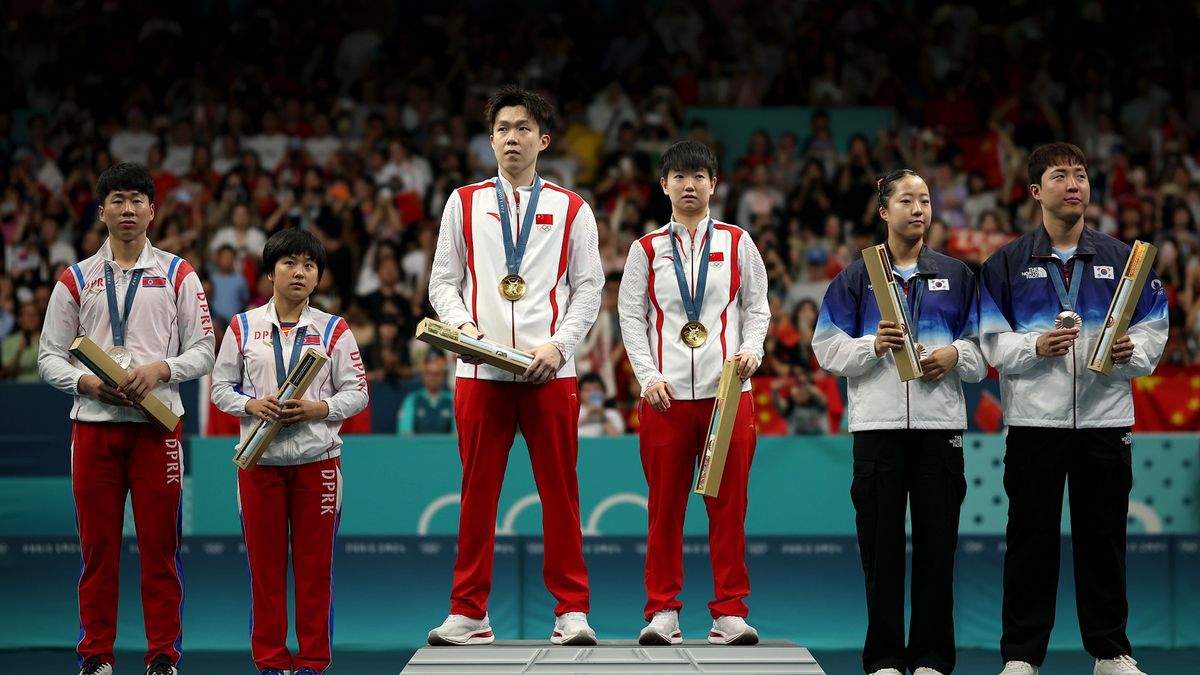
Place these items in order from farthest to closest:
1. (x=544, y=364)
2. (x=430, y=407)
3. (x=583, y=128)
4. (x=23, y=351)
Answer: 1. (x=583, y=128)
2. (x=23, y=351)
3. (x=430, y=407)
4. (x=544, y=364)

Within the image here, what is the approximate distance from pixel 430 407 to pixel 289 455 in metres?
3.91

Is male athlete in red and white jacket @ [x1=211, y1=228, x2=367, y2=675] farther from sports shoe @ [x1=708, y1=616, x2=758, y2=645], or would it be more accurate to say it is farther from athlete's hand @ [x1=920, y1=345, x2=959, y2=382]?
athlete's hand @ [x1=920, y1=345, x2=959, y2=382]

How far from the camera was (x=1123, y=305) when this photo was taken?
5832mm

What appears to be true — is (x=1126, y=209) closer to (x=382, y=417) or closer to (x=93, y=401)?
A: (x=382, y=417)

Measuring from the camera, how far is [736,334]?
20.4ft

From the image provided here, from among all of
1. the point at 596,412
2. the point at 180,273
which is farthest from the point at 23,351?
the point at 180,273

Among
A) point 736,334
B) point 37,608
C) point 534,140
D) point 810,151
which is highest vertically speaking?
point 810,151

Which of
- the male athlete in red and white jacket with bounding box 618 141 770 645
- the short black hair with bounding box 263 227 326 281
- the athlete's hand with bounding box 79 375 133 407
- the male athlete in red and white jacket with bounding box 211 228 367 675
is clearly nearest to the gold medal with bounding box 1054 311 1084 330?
the male athlete in red and white jacket with bounding box 618 141 770 645

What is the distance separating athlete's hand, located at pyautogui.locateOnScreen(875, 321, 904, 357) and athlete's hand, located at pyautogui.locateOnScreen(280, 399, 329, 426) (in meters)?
2.58

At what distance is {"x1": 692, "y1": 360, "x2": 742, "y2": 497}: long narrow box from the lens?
5891 millimetres

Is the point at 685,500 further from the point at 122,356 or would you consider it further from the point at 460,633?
the point at 122,356

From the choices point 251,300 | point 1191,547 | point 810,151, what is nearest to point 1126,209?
point 810,151

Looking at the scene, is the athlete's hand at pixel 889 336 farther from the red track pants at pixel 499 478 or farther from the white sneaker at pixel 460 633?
the white sneaker at pixel 460 633

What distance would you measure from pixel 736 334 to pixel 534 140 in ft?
4.34
